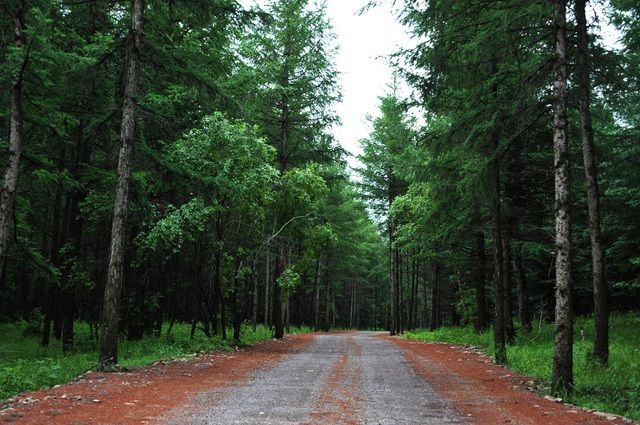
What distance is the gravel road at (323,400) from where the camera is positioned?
6164 millimetres

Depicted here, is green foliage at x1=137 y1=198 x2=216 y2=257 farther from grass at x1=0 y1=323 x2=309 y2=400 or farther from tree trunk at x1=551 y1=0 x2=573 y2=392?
tree trunk at x1=551 y1=0 x2=573 y2=392

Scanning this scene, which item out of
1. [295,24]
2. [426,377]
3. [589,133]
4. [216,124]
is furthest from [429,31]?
[295,24]

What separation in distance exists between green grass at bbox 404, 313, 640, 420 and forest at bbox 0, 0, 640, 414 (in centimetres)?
53

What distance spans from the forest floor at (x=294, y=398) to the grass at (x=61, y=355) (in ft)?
1.42

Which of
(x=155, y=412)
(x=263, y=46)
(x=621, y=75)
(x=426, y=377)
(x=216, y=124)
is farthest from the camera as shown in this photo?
(x=263, y=46)

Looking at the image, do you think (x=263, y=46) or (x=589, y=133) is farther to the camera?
(x=263, y=46)

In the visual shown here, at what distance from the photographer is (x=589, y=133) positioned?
34.9 ft

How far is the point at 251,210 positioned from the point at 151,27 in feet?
22.6

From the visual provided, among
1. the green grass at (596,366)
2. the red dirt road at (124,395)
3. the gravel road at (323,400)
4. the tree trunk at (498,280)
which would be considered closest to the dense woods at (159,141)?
the red dirt road at (124,395)

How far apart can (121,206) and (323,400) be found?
21.6 ft

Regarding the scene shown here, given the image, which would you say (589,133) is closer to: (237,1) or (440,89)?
(440,89)

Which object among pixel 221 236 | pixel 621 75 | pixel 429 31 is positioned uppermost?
pixel 429 31

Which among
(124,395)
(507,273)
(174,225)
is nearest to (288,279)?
(174,225)

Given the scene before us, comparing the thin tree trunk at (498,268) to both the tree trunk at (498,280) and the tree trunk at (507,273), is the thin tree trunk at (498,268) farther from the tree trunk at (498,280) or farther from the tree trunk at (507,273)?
the tree trunk at (507,273)
